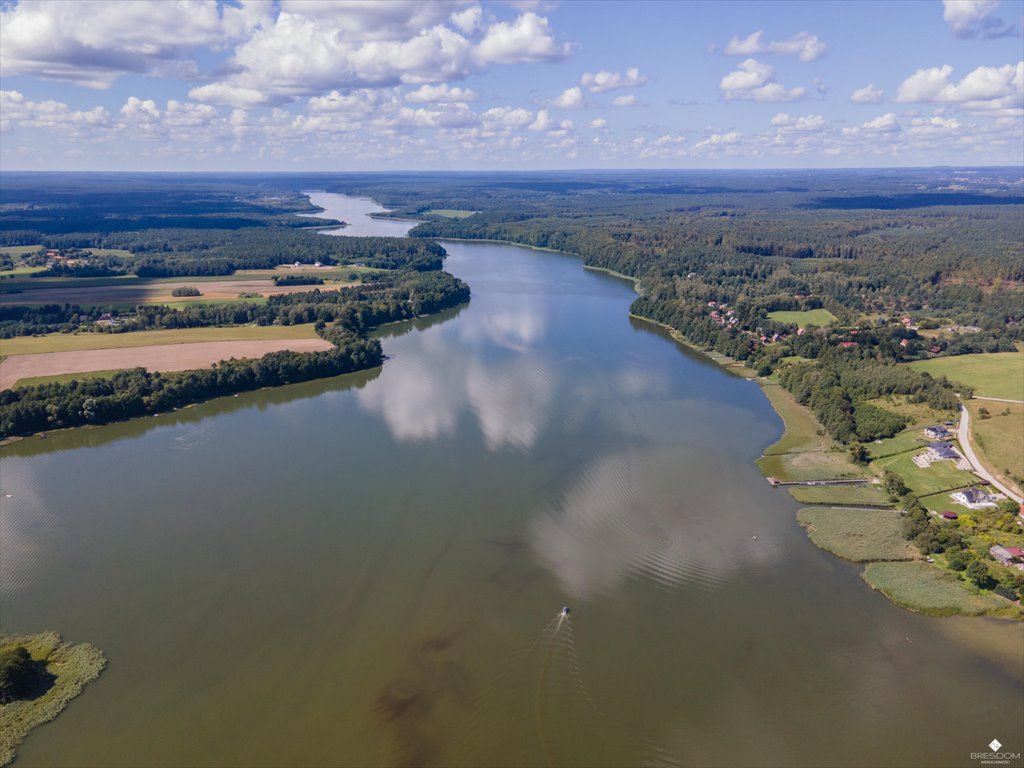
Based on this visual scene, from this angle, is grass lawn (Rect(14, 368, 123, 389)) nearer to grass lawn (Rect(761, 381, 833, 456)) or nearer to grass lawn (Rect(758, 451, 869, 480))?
grass lawn (Rect(758, 451, 869, 480))

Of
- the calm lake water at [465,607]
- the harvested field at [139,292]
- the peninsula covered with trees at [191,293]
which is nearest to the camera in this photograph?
the calm lake water at [465,607]

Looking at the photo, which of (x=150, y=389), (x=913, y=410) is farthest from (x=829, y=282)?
(x=150, y=389)

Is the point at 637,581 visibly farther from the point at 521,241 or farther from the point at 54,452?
the point at 521,241

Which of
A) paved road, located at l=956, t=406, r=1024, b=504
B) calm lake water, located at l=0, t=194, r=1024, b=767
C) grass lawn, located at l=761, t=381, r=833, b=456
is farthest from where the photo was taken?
grass lawn, located at l=761, t=381, r=833, b=456

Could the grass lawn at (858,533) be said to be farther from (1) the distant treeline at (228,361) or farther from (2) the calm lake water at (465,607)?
(1) the distant treeline at (228,361)

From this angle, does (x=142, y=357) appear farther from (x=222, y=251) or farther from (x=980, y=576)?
(x=222, y=251)

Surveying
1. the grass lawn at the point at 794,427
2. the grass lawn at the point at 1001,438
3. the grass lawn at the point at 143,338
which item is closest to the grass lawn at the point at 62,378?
the grass lawn at the point at 143,338

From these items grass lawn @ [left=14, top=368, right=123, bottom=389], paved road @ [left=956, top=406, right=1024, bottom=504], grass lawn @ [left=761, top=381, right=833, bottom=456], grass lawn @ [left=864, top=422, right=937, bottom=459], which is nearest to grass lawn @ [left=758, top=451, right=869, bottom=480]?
grass lawn @ [left=761, top=381, right=833, bottom=456]
